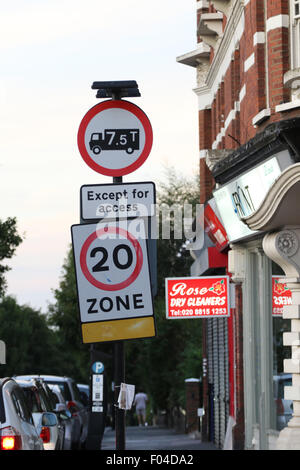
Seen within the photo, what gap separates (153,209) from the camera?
9523mm

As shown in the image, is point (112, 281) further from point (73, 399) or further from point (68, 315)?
point (68, 315)

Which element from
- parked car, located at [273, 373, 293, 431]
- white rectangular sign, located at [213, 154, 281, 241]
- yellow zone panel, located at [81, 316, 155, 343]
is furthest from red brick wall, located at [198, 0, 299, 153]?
yellow zone panel, located at [81, 316, 155, 343]

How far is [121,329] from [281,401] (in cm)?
926

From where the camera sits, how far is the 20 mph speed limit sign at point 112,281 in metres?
9.13

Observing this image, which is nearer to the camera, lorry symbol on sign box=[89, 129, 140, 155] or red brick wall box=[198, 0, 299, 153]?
lorry symbol on sign box=[89, 129, 140, 155]

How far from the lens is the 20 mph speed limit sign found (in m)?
9.13

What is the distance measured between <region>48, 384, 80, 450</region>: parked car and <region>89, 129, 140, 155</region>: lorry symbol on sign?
1024 cm

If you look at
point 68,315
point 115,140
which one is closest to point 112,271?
point 115,140

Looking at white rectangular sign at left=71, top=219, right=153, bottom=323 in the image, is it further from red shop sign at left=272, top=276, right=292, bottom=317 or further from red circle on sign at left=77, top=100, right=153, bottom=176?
red shop sign at left=272, top=276, right=292, bottom=317

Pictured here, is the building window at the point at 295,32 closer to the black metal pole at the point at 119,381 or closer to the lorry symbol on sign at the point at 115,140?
the lorry symbol on sign at the point at 115,140

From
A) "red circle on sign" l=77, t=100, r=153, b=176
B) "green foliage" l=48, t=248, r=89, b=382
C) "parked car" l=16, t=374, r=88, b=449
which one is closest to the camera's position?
"red circle on sign" l=77, t=100, r=153, b=176

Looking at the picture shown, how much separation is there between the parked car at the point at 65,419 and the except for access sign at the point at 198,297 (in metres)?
2.62
